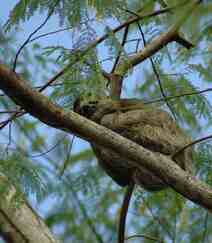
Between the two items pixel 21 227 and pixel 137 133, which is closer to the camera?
pixel 21 227

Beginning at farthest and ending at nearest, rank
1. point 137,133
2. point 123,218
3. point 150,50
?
point 137,133 < point 150,50 < point 123,218

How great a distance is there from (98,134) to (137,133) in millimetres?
1479

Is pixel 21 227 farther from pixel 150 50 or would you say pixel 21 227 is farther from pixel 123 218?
pixel 150 50

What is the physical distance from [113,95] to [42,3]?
4.13 feet

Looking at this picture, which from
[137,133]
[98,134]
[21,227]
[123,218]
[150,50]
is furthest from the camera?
[137,133]

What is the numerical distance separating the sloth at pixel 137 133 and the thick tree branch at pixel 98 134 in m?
1.14

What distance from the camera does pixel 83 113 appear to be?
4039 mm

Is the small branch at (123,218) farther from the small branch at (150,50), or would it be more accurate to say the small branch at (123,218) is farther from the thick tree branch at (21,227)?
the small branch at (150,50)

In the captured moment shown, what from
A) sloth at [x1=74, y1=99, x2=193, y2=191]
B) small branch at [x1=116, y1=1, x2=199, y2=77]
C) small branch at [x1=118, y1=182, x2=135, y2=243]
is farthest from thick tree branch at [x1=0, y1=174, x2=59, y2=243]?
small branch at [x1=116, y1=1, x2=199, y2=77]

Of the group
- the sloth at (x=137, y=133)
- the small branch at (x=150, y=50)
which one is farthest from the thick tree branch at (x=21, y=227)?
the small branch at (x=150, y=50)

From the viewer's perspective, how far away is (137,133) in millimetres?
3930

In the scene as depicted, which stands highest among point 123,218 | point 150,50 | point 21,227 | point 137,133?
point 150,50

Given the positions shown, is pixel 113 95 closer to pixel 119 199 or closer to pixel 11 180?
pixel 119 199

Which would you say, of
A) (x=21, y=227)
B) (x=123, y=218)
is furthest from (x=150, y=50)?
(x=21, y=227)
